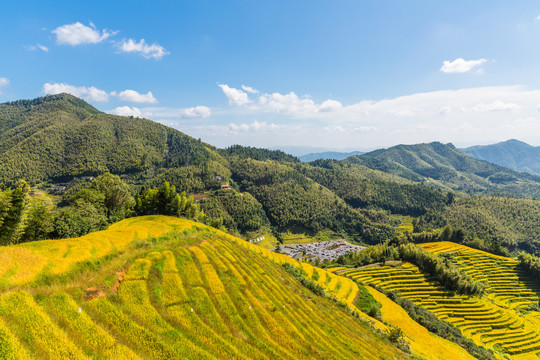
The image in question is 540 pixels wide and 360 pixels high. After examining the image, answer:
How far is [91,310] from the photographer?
71.3 ft

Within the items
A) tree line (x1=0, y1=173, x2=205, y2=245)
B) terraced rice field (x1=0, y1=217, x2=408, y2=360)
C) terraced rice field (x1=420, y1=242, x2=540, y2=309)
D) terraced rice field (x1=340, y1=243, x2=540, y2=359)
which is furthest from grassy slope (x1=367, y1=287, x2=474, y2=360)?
tree line (x1=0, y1=173, x2=205, y2=245)

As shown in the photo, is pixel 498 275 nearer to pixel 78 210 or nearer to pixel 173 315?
pixel 173 315

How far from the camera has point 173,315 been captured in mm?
24453

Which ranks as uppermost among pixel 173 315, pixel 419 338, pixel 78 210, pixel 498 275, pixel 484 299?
pixel 78 210

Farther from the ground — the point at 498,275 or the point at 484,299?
the point at 484,299

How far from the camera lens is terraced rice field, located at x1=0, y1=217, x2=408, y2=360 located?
17.9 meters

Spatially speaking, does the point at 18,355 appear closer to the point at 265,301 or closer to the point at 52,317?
the point at 52,317

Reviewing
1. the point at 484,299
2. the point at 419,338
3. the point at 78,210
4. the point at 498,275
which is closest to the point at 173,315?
the point at 78,210

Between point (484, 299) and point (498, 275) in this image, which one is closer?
point (484, 299)

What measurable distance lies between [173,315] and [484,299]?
432 feet

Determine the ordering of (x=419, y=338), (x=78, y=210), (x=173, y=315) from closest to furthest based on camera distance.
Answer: (x=173, y=315) → (x=419, y=338) → (x=78, y=210)

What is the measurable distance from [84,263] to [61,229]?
3167cm

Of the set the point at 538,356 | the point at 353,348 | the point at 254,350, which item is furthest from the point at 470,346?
the point at 254,350

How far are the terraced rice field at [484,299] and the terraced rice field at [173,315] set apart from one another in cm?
6947
